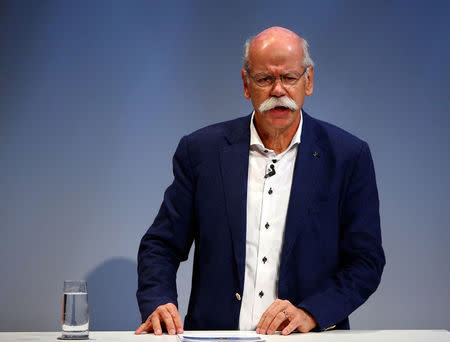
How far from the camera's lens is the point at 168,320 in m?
2.33

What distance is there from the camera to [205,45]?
4.13 m

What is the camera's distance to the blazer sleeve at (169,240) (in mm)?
2607

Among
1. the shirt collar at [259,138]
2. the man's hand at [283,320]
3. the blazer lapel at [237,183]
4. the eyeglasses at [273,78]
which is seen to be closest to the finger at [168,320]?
the man's hand at [283,320]

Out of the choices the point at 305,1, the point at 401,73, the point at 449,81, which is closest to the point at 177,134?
the point at 305,1

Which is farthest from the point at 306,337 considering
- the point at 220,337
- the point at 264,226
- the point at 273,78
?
the point at 273,78

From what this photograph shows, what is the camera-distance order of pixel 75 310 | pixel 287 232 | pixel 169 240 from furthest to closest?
pixel 169 240 < pixel 287 232 < pixel 75 310

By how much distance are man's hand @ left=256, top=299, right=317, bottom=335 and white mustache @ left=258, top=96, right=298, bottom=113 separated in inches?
28.5

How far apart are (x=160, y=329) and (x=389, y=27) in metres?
2.49

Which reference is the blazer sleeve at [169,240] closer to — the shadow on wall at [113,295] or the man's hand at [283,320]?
the man's hand at [283,320]

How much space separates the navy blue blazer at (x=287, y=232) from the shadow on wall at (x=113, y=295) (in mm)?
1293

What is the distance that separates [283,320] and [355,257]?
1.48 ft

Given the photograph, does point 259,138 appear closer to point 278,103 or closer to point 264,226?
point 278,103

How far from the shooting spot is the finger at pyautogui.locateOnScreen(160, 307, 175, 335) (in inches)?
90.3

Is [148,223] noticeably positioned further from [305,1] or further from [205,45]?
[305,1]
